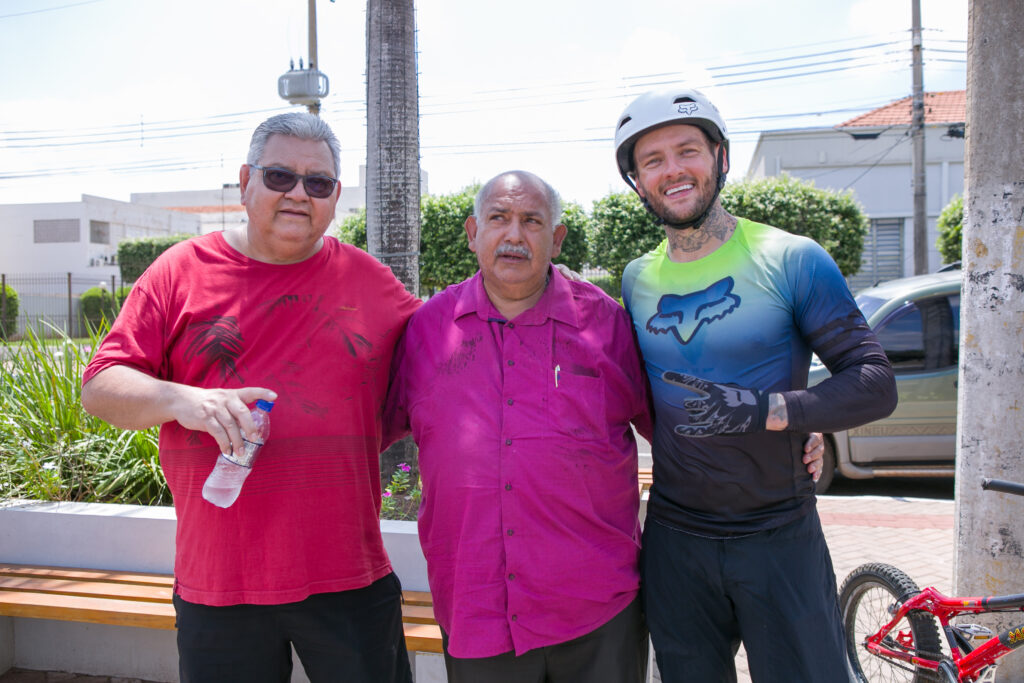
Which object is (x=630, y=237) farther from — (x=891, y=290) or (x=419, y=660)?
(x=419, y=660)

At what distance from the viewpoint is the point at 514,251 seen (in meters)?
2.34

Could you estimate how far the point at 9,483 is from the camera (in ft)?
13.7

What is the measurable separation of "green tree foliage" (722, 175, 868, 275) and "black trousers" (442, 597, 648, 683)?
15816mm

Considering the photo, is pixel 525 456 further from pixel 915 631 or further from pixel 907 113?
pixel 907 113

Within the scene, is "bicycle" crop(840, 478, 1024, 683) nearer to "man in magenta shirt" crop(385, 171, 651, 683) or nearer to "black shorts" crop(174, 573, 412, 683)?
"man in magenta shirt" crop(385, 171, 651, 683)

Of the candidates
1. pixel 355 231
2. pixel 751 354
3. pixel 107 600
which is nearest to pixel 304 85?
pixel 355 231

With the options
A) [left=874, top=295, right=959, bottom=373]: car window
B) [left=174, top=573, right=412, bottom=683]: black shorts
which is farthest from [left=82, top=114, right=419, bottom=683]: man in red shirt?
[left=874, top=295, right=959, bottom=373]: car window

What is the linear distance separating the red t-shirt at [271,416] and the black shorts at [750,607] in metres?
0.89

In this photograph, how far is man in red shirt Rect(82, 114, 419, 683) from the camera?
206 centimetres

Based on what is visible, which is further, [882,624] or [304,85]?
[304,85]

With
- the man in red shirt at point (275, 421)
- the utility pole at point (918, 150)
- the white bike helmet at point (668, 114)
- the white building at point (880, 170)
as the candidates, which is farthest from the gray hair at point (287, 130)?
the white building at point (880, 170)

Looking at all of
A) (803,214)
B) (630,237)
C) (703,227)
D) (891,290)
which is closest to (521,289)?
(703,227)

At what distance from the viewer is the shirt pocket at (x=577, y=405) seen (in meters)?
2.19

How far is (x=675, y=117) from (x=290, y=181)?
1.21 meters
